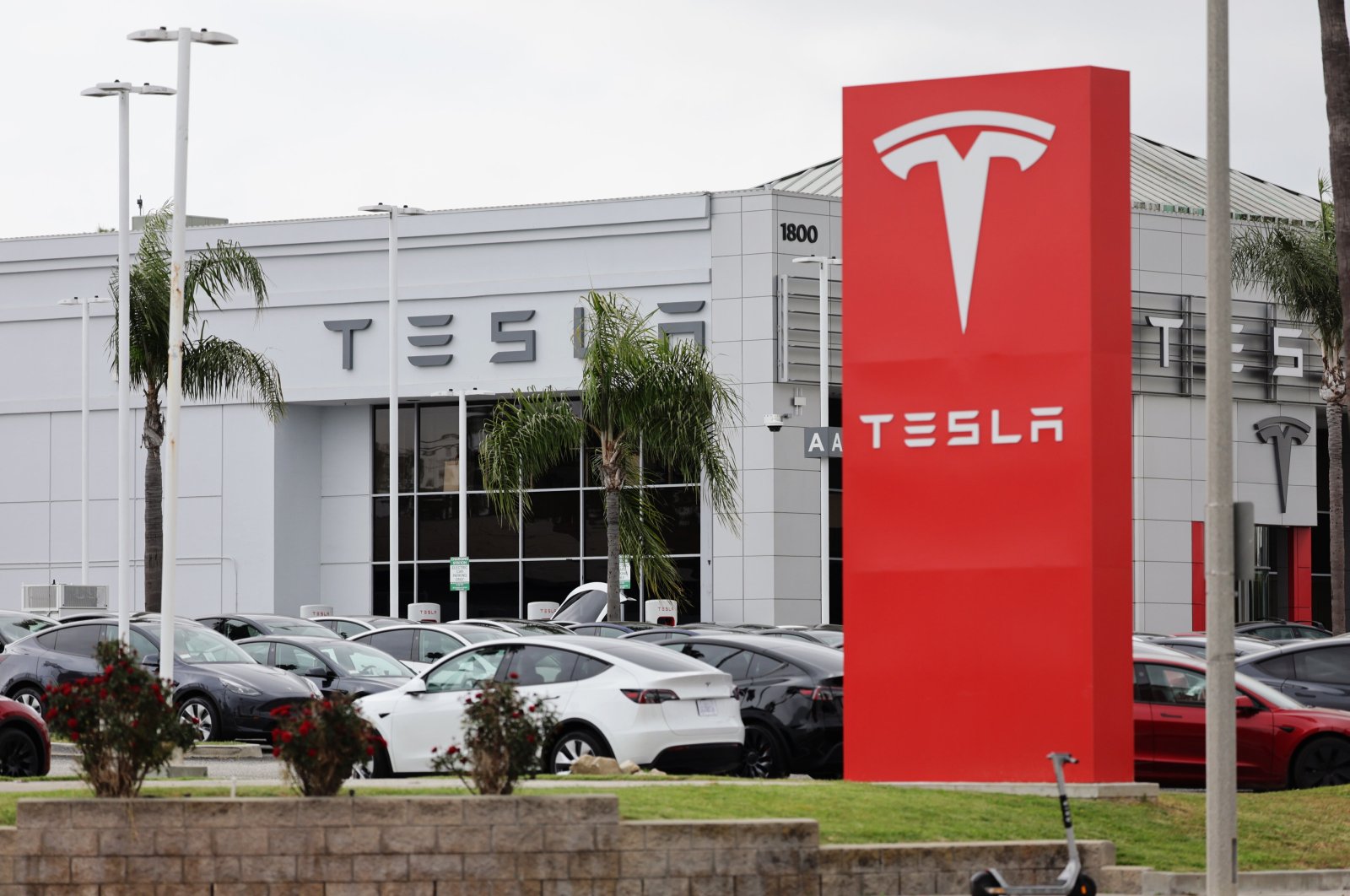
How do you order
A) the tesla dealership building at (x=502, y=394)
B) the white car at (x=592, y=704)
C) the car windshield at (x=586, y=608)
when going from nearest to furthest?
the white car at (x=592, y=704) < the car windshield at (x=586, y=608) < the tesla dealership building at (x=502, y=394)

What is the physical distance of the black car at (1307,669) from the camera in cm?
2103

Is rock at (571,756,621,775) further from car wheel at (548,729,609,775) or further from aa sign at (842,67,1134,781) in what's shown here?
aa sign at (842,67,1134,781)

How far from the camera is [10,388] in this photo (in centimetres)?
5197

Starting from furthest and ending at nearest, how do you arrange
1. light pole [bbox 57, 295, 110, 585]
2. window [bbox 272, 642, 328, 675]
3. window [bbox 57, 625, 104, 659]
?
light pole [bbox 57, 295, 110, 585] < window [bbox 272, 642, 328, 675] < window [bbox 57, 625, 104, 659]

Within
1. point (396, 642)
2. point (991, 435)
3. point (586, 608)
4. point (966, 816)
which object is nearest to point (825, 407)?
point (586, 608)

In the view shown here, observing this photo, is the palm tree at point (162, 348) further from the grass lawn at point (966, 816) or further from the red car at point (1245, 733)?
the grass lawn at point (966, 816)

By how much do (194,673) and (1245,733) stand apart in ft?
38.9

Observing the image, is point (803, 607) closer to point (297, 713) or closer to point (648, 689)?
point (648, 689)

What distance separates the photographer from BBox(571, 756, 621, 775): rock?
16109 mm

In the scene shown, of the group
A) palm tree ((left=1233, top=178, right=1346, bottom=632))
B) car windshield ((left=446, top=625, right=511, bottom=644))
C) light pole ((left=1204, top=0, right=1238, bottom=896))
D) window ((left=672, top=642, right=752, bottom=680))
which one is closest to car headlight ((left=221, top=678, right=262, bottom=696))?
car windshield ((left=446, top=625, right=511, bottom=644))

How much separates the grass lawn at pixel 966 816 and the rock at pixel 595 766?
1506 mm

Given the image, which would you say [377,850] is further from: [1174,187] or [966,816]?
[1174,187]

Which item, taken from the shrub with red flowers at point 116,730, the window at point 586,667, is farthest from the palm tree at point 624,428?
the shrub with red flowers at point 116,730

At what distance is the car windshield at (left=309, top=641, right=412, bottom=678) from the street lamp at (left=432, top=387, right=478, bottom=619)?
1454cm
